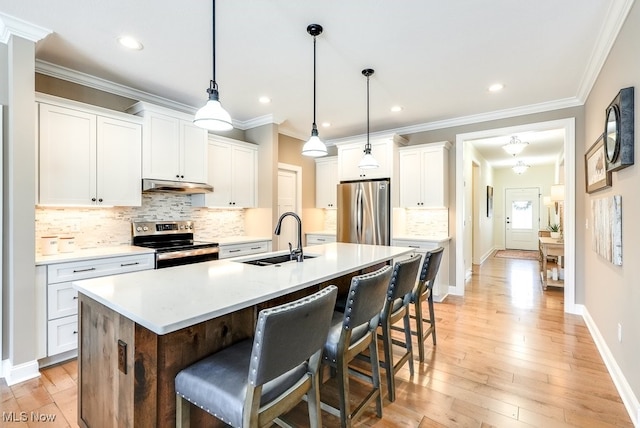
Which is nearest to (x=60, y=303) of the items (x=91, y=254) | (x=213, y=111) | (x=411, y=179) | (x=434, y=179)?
(x=91, y=254)

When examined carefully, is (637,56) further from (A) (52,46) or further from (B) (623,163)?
(A) (52,46)

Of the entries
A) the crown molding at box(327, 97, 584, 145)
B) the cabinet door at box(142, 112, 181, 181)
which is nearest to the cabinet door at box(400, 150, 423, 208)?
the crown molding at box(327, 97, 584, 145)

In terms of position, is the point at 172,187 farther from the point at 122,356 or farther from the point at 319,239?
the point at 319,239

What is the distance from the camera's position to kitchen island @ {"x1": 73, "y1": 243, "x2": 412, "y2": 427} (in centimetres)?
128

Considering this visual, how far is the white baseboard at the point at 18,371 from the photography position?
2316 millimetres

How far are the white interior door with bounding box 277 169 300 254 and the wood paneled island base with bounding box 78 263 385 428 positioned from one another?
340cm

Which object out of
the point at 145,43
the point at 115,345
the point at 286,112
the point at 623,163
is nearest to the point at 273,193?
the point at 286,112

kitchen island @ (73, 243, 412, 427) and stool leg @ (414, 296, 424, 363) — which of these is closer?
kitchen island @ (73, 243, 412, 427)

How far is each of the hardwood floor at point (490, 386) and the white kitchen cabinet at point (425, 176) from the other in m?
1.82

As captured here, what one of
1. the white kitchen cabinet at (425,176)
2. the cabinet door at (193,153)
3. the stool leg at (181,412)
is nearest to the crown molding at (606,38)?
the white kitchen cabinet at (425,176)

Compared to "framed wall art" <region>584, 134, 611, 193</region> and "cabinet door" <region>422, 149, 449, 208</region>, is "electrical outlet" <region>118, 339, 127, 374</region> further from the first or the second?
"cabinet door" <region>422, 149, 449, 208</region>

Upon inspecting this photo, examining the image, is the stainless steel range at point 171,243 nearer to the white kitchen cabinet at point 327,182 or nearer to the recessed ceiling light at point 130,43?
the recessed ceiling light at point 130,43

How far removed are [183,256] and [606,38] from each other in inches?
168

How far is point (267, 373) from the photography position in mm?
1087
